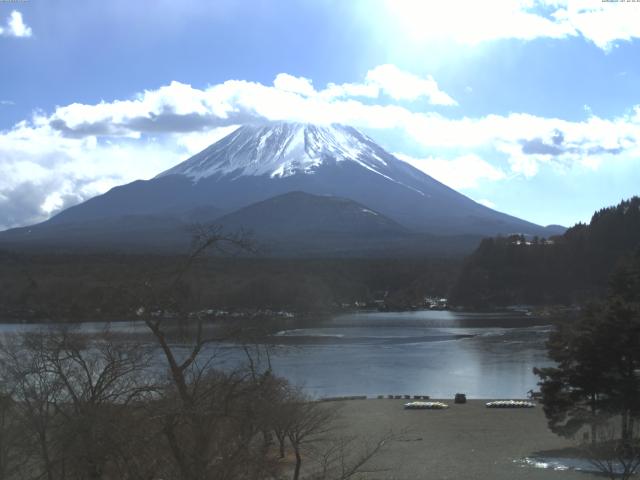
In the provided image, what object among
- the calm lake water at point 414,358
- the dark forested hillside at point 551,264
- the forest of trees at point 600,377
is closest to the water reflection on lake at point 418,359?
the calm lake water at point 414,358

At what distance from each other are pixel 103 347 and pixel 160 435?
2.45 meters

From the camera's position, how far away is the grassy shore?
40.8ft

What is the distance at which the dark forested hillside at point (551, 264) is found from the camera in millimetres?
66625

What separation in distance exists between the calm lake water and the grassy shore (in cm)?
295

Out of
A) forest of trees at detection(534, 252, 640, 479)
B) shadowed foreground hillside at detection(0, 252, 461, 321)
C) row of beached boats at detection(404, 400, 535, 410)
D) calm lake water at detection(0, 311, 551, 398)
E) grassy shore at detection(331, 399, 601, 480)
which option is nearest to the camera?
shadowed foreground hillside at detection(0, 252, 461, 321)

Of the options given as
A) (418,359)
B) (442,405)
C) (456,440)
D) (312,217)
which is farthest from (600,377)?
(312,217)

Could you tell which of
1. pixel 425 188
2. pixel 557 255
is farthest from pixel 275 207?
pixel 557 255

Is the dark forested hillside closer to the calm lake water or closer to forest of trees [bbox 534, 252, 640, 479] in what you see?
the calm lake water

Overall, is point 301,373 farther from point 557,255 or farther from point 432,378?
point 557,255

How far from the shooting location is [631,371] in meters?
12.6

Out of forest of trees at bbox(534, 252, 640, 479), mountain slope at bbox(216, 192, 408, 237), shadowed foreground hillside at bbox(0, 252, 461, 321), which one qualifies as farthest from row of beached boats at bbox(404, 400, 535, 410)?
mountain slope at bbox(216, 192, 408, 237)

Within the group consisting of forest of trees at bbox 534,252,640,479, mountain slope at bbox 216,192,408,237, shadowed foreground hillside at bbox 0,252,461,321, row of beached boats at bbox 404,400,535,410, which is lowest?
row of beached boats at bbox 404,400,535,410

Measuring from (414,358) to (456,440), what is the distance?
677 inches

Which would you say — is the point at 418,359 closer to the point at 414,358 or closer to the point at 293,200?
the point at 414,358
